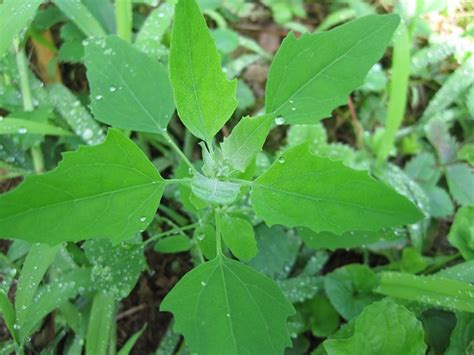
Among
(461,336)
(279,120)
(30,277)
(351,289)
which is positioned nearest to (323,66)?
(279,120)

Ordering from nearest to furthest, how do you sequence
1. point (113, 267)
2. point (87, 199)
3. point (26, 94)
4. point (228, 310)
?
1. point (87, 199)
2. point (228, 310)
3. point (113, 267)
4. point (26, 94)

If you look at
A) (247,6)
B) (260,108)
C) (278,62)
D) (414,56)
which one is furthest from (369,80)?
(278,62)

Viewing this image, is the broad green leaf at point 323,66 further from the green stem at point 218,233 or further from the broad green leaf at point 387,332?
the broad green leaf at point 387,332

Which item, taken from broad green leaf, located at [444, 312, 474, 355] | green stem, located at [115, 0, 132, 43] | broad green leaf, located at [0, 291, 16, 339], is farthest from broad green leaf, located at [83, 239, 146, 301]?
broad green leaf, located at [444, 312, 474, 355]

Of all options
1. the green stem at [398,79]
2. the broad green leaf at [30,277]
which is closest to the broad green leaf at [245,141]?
the broad green leaf at [30,277]

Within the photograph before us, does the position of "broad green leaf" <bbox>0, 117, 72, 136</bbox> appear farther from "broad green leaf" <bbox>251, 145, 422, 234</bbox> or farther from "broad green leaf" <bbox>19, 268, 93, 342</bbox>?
"broad green leaf" <bbox>251, 145, 422, 234</bbox>

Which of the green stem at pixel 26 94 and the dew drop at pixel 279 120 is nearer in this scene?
the dew drop at pixel 279 120

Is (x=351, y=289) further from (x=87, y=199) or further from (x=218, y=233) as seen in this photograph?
(x=87, y=199)
